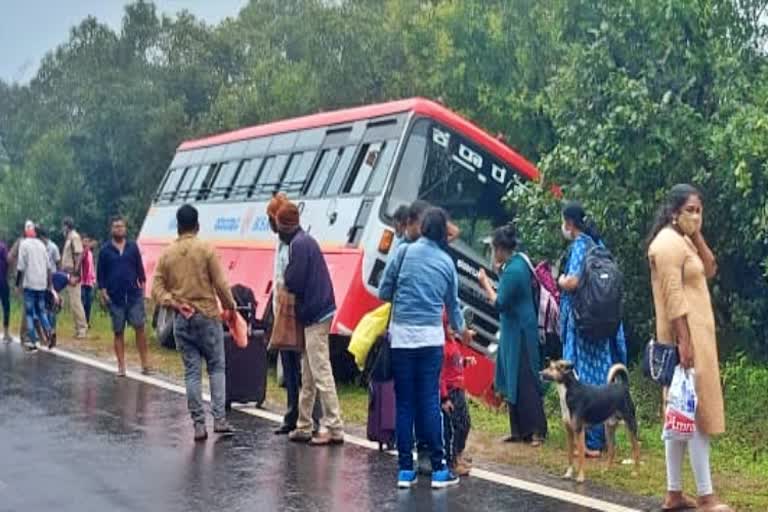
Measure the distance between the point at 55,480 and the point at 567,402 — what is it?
353 cm

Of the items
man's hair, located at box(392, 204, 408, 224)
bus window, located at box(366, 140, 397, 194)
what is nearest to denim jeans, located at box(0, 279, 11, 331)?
bus window, located at box(366, 140, 397, 194)

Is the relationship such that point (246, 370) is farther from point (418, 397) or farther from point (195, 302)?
point (418, 397)

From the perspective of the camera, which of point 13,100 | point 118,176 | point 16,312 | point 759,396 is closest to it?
point 759,396

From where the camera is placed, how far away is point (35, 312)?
59.8 feet

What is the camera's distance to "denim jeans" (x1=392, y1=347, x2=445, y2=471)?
8398mm

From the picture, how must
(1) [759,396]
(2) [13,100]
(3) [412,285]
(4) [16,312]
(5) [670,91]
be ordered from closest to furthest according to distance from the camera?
(3) [412,285], (1) [759,396], (5) [670,91], (4) [16,312], (2) [13,100]

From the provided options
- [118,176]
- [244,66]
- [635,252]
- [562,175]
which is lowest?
[635,252]

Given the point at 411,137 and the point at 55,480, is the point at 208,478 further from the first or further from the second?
the point at 411,137

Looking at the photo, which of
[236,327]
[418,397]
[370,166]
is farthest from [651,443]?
[370,166]

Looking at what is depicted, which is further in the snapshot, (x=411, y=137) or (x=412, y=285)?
(x=411, y=137)

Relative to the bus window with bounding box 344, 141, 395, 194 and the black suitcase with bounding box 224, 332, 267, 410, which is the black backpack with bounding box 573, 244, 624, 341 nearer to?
the black suitcase with bounding box 224, 332, 267, 410

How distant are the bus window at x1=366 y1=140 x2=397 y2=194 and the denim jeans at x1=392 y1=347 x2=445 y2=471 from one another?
5.52m

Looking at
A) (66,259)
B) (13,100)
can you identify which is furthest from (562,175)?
(13,100)

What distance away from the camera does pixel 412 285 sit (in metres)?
8.44
